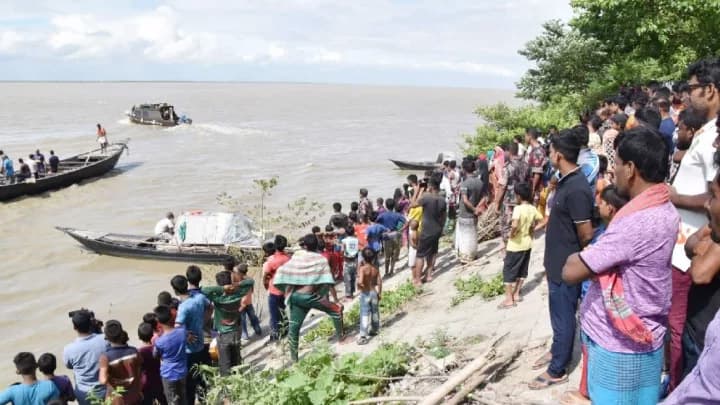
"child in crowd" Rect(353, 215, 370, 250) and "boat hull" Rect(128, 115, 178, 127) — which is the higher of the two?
"boat hull" Rect(128, 115, 178, 127)

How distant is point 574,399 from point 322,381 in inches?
80.2

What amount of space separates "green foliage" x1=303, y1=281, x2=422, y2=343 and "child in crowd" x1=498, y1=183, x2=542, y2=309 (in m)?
2.03

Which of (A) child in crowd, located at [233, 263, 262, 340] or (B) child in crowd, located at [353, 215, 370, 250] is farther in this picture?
(B) child in crowd, located at [353, 215, 370, 250]

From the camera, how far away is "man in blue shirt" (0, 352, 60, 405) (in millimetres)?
4953

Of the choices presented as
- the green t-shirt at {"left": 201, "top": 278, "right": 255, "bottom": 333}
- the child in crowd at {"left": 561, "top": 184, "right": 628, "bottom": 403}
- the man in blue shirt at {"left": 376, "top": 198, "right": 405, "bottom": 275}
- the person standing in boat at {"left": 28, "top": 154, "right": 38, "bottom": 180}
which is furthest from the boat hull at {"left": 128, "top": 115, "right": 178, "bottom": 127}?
the child in crowd at {"left": 561, "top": 184, "right": 628, "bottom": 403}

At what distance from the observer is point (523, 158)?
959 cm

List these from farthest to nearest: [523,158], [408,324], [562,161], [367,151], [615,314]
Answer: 1. [367,151]
2. [523,158]
3. [408,324]
4. [562,161]
5. [615,314]

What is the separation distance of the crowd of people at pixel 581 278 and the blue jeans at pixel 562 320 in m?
0.01

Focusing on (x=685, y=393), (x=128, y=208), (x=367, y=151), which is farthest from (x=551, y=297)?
(x=367, y=151)

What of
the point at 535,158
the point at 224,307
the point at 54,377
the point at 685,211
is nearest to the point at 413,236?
the point at 535,158

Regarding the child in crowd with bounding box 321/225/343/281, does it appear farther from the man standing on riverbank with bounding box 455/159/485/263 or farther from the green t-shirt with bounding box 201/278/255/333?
the green t-shirt with bounding box 201/278/255/333

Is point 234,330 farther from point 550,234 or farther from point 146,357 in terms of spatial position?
point 550,234

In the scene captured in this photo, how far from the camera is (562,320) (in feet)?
13.9

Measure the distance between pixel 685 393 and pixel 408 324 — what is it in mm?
5722
